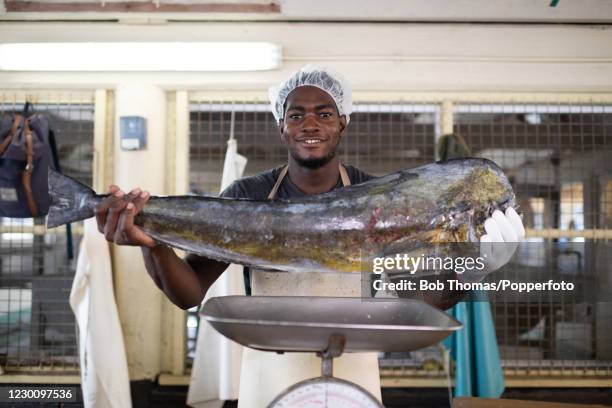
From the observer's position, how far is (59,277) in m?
4.41

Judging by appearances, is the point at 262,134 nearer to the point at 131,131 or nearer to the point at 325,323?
the point at 131,131

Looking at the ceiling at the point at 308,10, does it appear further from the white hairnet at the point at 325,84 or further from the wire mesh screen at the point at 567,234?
the white hairnet at the point at 325,84

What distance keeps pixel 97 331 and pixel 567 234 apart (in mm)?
3511

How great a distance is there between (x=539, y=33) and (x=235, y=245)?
10.7 ft

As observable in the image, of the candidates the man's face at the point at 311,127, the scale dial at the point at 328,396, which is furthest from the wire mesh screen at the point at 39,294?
the scale dial at the point at 328,396

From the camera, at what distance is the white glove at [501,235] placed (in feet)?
5.33

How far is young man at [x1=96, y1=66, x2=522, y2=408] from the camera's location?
1719 millimetres

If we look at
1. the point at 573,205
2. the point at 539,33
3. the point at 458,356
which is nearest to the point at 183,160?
Answer: the point at 458,356

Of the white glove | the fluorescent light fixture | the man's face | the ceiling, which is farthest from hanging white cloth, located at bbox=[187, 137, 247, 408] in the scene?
the white glove

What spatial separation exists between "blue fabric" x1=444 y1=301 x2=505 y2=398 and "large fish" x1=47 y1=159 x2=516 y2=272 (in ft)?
5.84

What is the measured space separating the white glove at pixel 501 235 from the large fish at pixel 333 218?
0.12 ft

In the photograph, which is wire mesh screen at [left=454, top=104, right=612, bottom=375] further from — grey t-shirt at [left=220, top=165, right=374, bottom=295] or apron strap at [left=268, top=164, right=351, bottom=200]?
grey t-shirt at [left=220, top=165, right=374, bottom=295]

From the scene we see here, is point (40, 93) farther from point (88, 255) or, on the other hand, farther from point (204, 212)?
point (204, 212)

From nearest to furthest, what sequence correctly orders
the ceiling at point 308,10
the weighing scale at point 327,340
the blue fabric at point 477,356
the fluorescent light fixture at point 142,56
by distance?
the weighing scale at point 327,340, the blue fabric at point 477,356, the fluorescent light fixture at point 142,56, the ceiling at point 308,10
